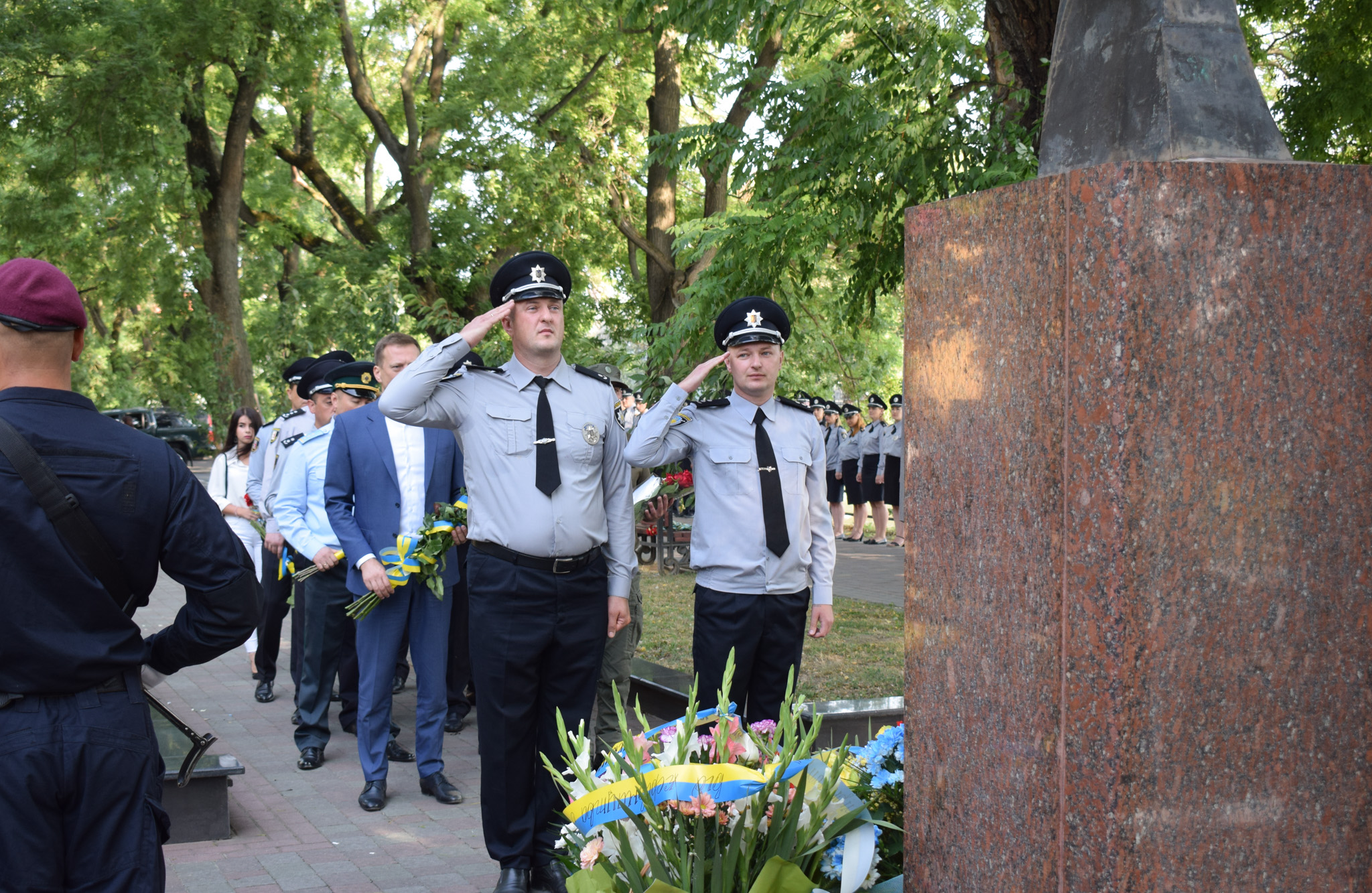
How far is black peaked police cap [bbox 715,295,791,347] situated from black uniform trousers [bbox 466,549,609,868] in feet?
3.73

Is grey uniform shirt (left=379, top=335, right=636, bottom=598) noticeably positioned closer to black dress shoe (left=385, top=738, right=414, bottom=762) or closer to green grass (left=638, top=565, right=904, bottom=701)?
black dress shoe (left=385, top=738, right=414, bottom=762)

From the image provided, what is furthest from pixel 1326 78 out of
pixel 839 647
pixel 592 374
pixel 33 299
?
pixel 33 299

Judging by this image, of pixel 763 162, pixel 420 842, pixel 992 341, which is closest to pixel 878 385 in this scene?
pixel 763 162

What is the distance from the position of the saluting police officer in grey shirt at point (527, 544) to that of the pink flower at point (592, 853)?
1713 millimetres

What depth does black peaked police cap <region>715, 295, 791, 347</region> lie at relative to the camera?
518cm

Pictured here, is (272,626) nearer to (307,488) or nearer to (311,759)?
(307,488)

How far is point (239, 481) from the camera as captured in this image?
30.5 feet

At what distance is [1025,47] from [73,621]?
261 inches

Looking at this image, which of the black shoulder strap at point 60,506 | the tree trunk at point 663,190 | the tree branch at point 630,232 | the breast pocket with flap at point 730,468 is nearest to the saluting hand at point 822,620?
the breast pocket with flap at point 730,468

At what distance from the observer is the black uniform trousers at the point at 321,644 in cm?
689

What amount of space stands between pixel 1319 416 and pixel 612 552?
9.70 feet

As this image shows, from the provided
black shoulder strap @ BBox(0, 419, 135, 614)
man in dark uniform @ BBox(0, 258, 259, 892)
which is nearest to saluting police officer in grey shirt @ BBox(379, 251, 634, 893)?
man in dark uniform @ BBox(0, 258, 259, 892)

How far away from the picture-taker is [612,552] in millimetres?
4816

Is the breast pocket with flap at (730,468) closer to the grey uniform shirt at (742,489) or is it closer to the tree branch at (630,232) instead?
the grey uniform shirt at (742,489)
